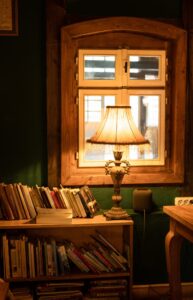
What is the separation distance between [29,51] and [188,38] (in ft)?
4.05

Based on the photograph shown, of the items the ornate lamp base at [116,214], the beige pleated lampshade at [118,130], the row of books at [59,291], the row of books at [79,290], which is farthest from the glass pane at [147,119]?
the row of books at [59,291]

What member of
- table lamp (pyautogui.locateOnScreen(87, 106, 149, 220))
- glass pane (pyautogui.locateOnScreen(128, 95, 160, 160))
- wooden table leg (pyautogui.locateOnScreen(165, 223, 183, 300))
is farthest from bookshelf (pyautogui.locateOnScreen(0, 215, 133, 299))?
glass pane (pyautogui.locateOnScreen(128, 95, 160, 160))

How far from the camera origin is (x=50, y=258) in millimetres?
3398

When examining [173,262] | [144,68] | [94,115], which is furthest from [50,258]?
[144,68]

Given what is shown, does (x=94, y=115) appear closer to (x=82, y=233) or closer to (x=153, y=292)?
(x=82, y=233)

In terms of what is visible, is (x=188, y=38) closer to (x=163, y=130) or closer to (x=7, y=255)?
(x=163, y=130)

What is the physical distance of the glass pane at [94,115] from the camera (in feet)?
12.5

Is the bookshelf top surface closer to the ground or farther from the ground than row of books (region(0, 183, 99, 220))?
closer to the ground

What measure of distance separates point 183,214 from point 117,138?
0.71 meters

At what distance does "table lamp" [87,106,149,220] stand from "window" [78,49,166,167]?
0.27 m

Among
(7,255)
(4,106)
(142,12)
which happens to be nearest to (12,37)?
(4,106)

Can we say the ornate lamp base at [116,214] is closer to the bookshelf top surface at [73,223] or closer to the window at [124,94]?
the bookshelf top surface at [73,223]

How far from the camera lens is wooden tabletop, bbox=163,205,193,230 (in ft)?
9.32

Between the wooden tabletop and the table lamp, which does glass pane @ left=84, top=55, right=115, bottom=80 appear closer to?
the table lamp
